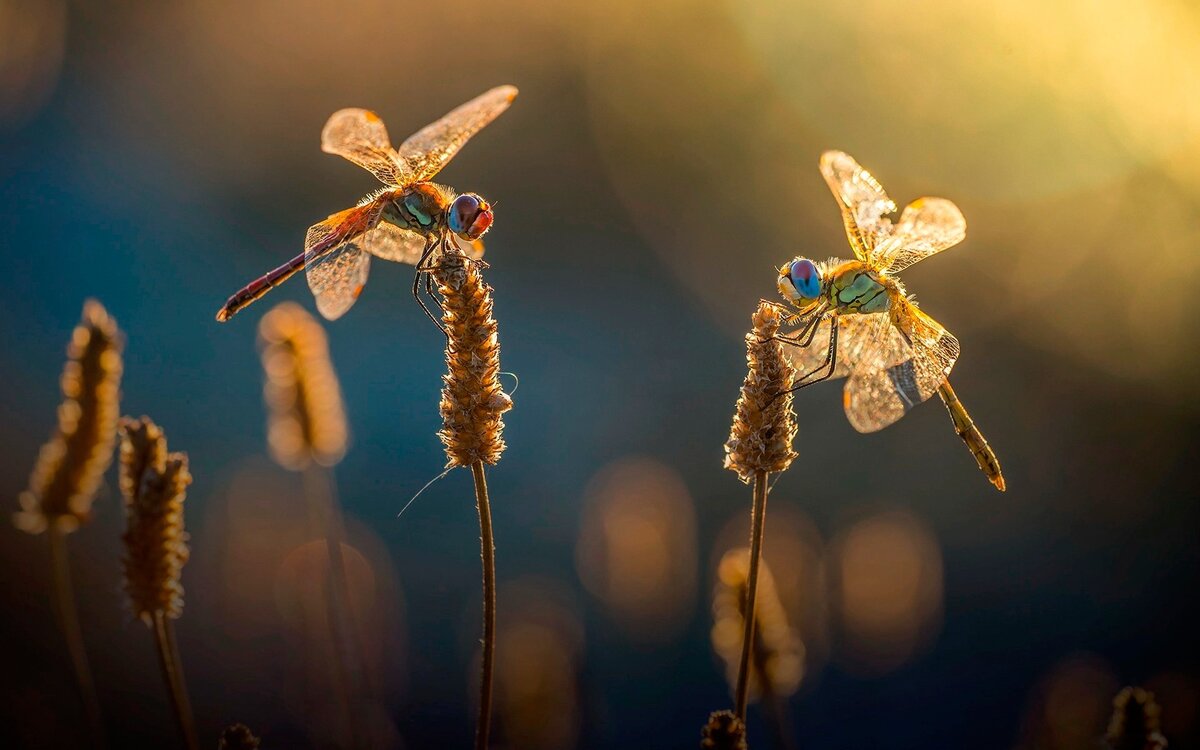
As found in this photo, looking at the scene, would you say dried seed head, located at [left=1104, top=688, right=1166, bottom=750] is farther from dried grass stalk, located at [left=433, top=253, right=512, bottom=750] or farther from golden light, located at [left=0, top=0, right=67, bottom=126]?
golden light, located at [left=0, top=0, right=67, bottom=126]

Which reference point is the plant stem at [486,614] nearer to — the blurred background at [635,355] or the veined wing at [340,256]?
the blurred background at [635,355]

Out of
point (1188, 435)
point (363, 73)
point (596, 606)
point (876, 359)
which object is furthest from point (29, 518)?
point (363, 73)

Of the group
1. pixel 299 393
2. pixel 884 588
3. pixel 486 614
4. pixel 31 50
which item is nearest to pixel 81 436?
pixel 299 393

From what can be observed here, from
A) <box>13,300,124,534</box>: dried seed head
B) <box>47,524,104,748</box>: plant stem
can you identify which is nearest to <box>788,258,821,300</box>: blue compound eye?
<box>13,300,124,534</box>: dried seed head

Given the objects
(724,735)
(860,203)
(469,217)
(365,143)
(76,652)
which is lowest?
(724,735)

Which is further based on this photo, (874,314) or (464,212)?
(874,314)

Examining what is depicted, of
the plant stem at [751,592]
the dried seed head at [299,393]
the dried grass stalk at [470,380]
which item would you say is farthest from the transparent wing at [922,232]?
the dried seed head at [299,393]

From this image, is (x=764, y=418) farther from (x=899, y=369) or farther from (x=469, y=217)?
(x=899, y=369)
